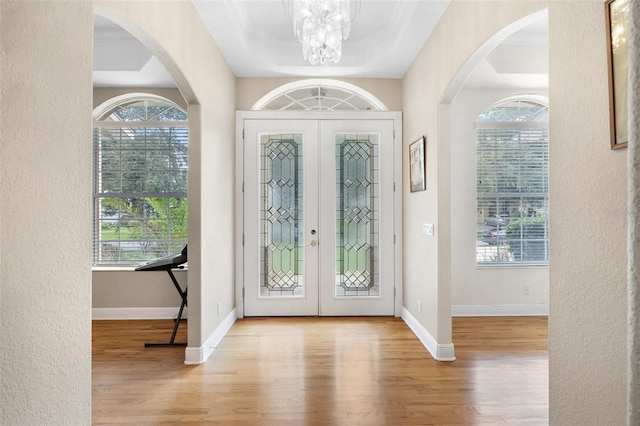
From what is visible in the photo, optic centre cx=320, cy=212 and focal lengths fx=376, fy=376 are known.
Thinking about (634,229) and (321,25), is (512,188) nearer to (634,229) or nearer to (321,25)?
A: (321,25)

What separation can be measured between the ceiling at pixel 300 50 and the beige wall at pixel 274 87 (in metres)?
0.08

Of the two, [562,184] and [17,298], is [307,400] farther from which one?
[562,184]

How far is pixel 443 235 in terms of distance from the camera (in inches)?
125

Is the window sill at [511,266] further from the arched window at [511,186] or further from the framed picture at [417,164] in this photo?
the framed picture at [417,164]

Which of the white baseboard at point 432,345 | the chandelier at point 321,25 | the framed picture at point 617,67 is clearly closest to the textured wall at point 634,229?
the framed picture at point 617,67

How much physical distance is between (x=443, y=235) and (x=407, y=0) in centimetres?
196

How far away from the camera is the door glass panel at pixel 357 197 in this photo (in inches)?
173

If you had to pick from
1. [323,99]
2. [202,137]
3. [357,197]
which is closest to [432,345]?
[357,197]

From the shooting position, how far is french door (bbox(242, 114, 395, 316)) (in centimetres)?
436

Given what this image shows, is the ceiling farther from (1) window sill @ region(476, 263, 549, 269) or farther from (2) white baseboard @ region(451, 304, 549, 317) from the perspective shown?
(2) white baseboard @ region(451, 304, 549, 317)

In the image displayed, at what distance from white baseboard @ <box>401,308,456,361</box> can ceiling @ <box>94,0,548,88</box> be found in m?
2.70

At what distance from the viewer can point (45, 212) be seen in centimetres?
142

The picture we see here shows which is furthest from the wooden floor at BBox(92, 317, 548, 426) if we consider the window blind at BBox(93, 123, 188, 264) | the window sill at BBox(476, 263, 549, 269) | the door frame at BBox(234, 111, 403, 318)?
the window blind at BBox(93, 123, 188, 264)

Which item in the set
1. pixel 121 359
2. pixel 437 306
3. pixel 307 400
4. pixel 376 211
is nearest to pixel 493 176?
pixel 376 211
